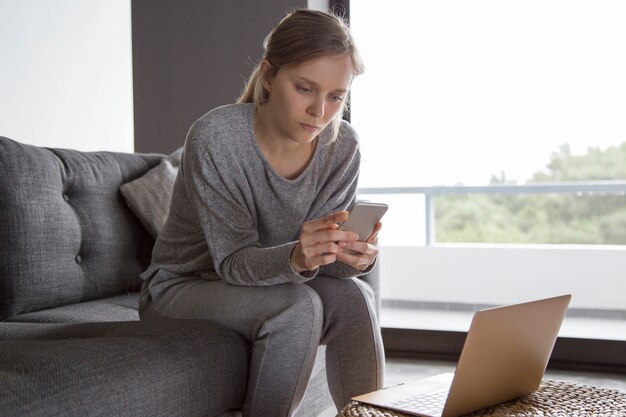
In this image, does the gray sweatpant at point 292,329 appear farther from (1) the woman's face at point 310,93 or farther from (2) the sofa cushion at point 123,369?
(1) the woman's face at point 310,93

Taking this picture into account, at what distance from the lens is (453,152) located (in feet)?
11.4

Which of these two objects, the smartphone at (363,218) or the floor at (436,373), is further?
the floor at (436,373)

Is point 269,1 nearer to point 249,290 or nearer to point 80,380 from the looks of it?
point 249,290

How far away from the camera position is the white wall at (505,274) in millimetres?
3334

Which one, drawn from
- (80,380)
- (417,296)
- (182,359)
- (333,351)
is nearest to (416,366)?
(417,296)

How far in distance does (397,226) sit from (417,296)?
0.36m

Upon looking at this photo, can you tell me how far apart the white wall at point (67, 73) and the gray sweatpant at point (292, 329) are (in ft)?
5.72

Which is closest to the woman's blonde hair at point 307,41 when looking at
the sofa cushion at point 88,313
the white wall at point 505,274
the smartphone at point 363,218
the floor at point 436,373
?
the smartphone at point 363,218

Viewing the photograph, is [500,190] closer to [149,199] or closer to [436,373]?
[436,373]

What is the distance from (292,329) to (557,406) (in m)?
0.57

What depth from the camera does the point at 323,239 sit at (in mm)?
1509

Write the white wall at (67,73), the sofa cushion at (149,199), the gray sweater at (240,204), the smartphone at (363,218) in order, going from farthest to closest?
the white wall at (67,73)
the sofa cushion at (149,199)
the gray sweater at (240,204)
the smartphone at (363,218)

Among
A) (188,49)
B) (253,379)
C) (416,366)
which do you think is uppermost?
(188,49)

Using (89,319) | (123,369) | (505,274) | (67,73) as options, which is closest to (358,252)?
(123,369)
